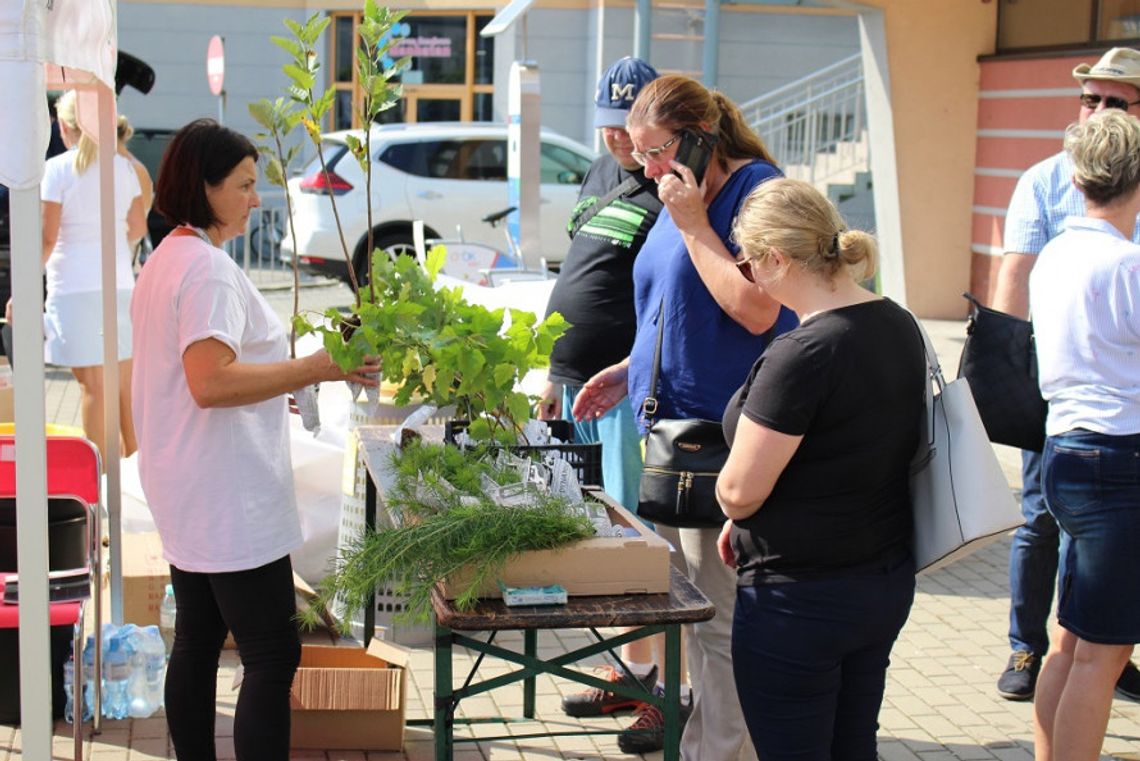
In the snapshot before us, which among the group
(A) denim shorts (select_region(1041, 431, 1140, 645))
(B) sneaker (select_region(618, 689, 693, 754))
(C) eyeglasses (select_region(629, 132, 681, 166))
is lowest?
(B) sneaker (select_region(618, 689, 693, 754))

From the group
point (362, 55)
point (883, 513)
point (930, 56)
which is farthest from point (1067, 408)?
point (930, 56)

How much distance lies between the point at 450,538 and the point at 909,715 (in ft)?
6.93

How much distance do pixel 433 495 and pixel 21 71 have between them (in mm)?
1160

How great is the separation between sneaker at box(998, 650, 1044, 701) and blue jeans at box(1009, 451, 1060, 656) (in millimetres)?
61

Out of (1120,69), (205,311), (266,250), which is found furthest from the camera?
(266,250)

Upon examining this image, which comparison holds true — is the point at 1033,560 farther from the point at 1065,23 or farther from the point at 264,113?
the point at 1065,23

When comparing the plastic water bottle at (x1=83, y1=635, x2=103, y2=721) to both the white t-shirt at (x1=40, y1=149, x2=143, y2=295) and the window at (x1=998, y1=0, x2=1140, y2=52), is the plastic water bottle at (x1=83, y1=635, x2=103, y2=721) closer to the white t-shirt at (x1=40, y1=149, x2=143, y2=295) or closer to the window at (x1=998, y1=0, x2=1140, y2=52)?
the white t-shirt at (x1=40, y1=149, x2=143, y2=295)

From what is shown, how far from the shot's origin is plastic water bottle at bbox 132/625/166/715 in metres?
4.00

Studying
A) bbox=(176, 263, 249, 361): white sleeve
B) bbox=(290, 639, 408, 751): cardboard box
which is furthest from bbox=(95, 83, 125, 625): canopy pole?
bbox=(176, 263, 249, 361): white sleeve

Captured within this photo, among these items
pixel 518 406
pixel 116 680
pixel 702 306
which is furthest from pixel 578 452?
pixel 116 680

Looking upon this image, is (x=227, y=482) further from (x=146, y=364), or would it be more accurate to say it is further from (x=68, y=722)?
(x=68, y=722)

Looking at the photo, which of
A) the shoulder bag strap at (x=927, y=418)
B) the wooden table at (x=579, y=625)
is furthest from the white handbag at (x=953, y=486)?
the wooden table at (x=579, y=625)

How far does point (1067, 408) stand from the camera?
10.7 ft

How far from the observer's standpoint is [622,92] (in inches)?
163
